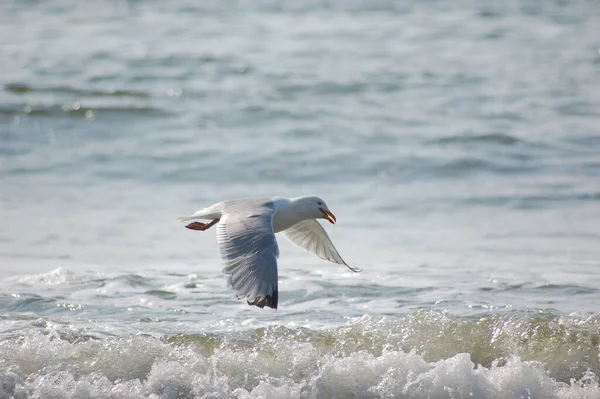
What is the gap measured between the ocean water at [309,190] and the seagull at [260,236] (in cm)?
49

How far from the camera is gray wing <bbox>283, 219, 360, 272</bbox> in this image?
7.05 m

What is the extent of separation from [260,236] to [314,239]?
1.27 metres

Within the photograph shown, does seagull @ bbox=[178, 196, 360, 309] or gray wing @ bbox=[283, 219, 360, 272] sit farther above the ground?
seagull @ bbox=[178, 196, 360, 309]

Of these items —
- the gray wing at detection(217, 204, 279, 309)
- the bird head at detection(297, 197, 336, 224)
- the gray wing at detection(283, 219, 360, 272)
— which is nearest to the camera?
the gray wing at detection(217, 204, 279, 309)

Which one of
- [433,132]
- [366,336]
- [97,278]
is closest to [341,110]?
[433,132]

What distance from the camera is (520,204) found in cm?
1020

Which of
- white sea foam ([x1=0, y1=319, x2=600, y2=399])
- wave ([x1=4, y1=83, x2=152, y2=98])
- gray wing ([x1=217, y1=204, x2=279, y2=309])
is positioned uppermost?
wave ([x1=4, y1=83, x2=152, y2=98])

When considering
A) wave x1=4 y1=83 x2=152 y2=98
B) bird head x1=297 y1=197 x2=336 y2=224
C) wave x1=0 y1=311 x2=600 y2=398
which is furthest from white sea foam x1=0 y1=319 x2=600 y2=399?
wave x1=4 y1=83 x2=152 y2=98

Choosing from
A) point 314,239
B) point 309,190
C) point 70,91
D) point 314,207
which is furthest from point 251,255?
point 70,91

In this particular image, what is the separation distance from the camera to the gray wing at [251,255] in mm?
5477

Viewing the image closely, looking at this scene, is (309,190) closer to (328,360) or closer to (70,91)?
(328,360)

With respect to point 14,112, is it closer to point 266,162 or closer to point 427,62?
point 266,162

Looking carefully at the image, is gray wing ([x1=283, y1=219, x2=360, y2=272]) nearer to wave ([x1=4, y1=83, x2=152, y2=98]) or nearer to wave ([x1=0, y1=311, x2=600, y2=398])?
wave ([x1=0, y1=311, x2=600, y2=398])

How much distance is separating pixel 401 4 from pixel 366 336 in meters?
16.3
